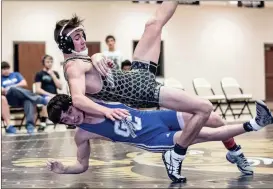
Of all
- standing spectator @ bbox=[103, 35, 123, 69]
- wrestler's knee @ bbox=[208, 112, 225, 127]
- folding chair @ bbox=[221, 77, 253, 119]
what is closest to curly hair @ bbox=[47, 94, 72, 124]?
wrestler's knee @ bbox=[208, 112, 225, 127]

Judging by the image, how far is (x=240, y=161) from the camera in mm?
2896

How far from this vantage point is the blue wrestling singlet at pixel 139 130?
8.93 feet

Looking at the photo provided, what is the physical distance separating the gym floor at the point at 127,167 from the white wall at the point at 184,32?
599 cm

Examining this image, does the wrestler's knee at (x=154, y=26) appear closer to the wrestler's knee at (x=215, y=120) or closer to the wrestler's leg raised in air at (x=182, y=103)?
the wrestler's leg raised in air at (x=182, y=103)

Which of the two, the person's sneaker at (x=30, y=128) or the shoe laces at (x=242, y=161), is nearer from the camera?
the shoe laces at (x=242, y=161)

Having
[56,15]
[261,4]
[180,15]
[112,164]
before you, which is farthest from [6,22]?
[112,164]

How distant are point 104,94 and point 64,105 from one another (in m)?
0.24

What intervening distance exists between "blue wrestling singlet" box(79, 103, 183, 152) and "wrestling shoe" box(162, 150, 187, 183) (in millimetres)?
84

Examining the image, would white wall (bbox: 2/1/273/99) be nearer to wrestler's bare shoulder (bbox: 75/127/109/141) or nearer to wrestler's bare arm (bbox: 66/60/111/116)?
wrestler's bare shoulder (bbox: 75/127/109/141)

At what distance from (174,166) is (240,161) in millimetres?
454

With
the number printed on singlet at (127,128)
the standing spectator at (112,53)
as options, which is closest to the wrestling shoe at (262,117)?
the number printed on singlet at (127,128)

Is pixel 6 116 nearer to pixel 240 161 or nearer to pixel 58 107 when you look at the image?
pixel 58 107

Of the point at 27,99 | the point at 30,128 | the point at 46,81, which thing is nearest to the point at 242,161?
the point at 30,128

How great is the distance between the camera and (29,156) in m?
4.09
